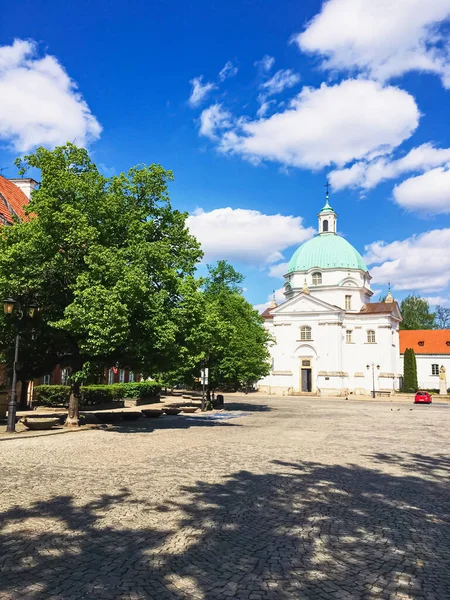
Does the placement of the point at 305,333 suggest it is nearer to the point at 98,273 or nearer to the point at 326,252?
the point at 326,252

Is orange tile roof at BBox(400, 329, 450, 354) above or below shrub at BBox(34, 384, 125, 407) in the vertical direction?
above

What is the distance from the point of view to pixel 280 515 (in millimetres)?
8164

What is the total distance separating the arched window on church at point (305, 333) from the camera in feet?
223

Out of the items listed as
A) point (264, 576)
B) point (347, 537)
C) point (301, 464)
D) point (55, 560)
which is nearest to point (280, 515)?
point (347, 537)

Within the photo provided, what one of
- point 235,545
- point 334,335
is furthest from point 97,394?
point 334,335

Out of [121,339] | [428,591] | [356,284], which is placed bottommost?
[428,591]

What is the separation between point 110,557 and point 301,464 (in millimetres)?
7692

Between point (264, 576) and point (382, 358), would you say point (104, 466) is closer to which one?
point (264, 576)

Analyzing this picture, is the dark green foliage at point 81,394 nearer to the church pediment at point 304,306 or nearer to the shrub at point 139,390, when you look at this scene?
the shrub at point 139,390

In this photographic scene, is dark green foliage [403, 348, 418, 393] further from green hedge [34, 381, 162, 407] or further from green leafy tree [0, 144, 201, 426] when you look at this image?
green leafy tree [0, 144, 201, 426]

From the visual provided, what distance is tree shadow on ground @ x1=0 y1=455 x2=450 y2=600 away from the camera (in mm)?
5258

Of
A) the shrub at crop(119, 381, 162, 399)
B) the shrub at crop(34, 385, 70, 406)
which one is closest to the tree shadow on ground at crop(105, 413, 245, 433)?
the shrub at crop(34, 385, 70, 406)

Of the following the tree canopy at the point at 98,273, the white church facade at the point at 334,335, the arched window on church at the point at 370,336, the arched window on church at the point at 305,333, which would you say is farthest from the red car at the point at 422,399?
the tree canopy at the point at 98,273

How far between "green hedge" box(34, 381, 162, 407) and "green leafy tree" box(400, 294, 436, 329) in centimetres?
7348
